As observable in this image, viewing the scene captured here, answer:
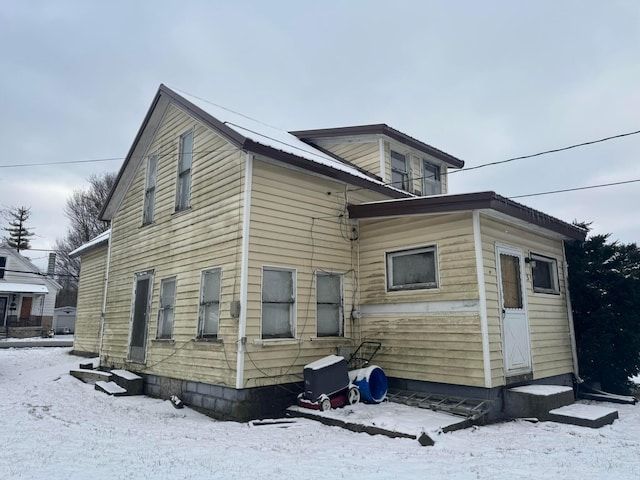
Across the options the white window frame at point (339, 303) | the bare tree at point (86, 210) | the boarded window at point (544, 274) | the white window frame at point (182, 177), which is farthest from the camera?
the bare tree at point (86, 210)

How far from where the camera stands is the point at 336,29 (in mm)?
20469

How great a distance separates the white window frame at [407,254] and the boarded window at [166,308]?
4746 millimetres

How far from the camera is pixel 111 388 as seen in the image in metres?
9.79

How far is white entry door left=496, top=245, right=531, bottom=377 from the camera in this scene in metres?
7.71

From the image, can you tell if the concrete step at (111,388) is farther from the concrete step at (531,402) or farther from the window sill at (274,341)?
the concrete step at (531,402)

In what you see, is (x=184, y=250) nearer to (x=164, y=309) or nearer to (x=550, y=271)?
(x=164, y=309)

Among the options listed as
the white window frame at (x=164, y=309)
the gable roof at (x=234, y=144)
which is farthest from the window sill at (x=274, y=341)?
the gable roof at (x=234, y=144)

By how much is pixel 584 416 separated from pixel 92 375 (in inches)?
428

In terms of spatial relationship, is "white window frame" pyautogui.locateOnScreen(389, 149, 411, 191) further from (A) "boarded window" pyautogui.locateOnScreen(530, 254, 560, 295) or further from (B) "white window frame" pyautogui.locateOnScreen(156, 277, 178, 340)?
(B) "white window frame" pyautogui.locateOnScreen(156, 277, 178, 340)

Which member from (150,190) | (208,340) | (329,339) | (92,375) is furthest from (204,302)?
(92,375)

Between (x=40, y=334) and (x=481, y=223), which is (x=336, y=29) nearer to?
(x=481, y=223)

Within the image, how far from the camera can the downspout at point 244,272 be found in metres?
7.22

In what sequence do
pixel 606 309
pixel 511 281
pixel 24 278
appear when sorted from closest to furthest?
1. pixel 511 281
2. pixel 606 309
3. pixel 24 278

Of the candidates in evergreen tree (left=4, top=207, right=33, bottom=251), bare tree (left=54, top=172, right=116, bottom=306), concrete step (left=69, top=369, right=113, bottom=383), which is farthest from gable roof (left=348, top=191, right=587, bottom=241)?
evergreen tree (left=4, top=207, right=33, bottom=251)
